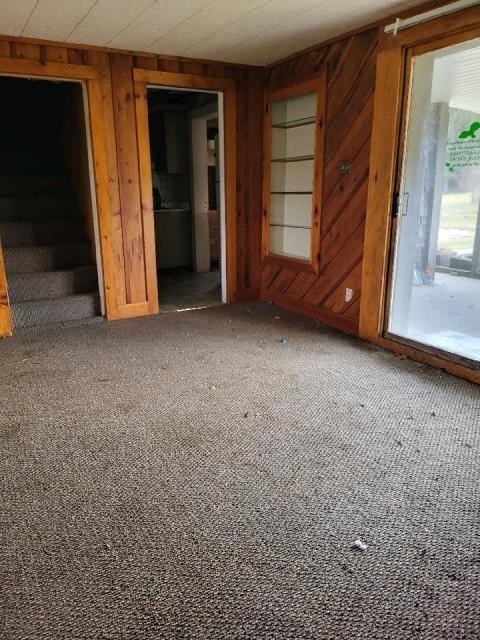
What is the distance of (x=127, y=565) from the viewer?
1.52 m

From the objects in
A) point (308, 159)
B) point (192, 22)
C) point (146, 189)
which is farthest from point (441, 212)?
point (146, 189)

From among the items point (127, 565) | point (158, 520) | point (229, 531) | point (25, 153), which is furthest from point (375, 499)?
point (25, 153)

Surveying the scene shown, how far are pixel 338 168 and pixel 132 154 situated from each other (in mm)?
1806

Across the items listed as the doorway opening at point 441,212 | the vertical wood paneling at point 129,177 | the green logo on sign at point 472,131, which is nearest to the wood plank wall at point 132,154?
the vertical wood paneling at point 129,177

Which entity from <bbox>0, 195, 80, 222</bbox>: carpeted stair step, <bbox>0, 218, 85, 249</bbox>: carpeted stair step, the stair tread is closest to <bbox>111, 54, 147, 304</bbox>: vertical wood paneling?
the stair tread

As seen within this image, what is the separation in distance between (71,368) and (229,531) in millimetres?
1920

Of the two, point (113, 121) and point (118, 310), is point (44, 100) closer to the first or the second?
point (113, 121)

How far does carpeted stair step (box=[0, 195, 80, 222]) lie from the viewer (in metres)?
4.89

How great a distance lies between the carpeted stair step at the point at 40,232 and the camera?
15.2 ft

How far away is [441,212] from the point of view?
3.37 metres

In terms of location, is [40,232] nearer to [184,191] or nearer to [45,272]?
[45,272]

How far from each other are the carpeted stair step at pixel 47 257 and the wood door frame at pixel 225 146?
2.65ft

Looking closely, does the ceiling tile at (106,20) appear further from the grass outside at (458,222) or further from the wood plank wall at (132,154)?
the grass outside at (458,222)

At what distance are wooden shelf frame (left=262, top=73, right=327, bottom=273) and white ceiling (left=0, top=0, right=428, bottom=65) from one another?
33 centimetres
